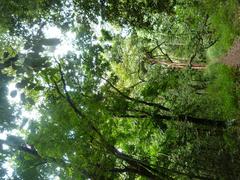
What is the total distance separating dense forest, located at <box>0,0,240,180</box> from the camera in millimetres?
6676

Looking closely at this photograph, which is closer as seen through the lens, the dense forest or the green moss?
the dense forest

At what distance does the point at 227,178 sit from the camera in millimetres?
9133

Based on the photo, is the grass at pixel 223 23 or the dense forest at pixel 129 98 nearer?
the dense forest at pixel 129 98

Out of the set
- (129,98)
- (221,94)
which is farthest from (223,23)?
(129,98)

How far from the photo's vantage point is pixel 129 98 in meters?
9.12

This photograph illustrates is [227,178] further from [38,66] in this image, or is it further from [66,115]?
[38,66]

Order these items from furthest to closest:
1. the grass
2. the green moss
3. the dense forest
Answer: the grass
the green moss
the dense forest

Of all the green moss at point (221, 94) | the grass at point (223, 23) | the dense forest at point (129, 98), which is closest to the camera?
the dense forest at point (129, 98)

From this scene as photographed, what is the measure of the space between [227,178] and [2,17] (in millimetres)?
7228

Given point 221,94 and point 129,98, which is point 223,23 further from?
point 129,98

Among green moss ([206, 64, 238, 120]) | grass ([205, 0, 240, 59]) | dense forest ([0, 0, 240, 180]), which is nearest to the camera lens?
dense forest ([0, 0, 240, 180])

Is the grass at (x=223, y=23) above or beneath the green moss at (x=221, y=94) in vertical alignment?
above

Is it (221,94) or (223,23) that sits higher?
(223,23)

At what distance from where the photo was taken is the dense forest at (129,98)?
6.68 meters
